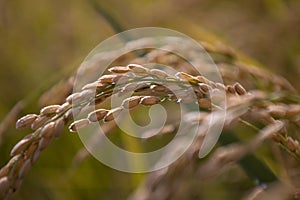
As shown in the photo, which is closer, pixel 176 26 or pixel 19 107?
A: pixel 19 107

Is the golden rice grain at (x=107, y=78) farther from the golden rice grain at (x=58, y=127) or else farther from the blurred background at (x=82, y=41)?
the blurred background at (x=82, y=41)

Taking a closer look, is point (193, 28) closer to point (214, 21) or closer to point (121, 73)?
point (214, 21)

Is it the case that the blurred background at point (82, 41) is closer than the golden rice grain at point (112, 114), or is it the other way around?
the golden rice grain at point (112, 114)

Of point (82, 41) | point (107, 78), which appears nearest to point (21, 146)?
point (107, 78)

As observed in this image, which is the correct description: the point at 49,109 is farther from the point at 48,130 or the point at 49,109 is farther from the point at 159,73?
the point at 159,73

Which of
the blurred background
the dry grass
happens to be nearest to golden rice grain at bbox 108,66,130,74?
the dry grass

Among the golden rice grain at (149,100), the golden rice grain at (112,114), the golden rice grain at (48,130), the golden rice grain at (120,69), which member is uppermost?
the golden rice grain at (120,69)

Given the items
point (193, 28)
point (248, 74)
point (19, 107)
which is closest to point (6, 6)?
point (193, 28)

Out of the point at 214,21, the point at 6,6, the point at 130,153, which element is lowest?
the point at 214,21

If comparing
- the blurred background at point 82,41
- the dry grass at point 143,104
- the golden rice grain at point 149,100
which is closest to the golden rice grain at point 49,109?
the dry grass at point 143,104
